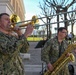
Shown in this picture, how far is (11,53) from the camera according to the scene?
3.30m

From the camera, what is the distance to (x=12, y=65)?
3453 millimetres

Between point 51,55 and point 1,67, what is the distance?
150cm

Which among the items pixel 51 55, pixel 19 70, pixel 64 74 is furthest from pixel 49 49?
pixel 19 70

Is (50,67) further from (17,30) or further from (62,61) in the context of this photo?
(17,30)

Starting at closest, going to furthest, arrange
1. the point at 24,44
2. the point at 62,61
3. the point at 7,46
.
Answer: the point at 7,46, the point at 24,44, the point at 62,61

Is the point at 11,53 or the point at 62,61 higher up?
the point at 11,53

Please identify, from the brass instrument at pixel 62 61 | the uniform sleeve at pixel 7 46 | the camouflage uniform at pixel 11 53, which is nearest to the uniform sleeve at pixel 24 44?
the camouflage uniform at pixel 11 53

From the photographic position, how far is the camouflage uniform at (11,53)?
3285 mm

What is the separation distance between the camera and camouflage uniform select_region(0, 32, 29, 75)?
3.29 m

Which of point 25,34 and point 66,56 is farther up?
point 25,34

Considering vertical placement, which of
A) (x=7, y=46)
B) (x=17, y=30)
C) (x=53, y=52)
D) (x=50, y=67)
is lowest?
(x=50, y=67)

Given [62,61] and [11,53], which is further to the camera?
[62,61]

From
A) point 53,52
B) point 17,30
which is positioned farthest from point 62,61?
point 17,30

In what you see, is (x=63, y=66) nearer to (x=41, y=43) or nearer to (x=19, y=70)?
(x=19, y=70)
